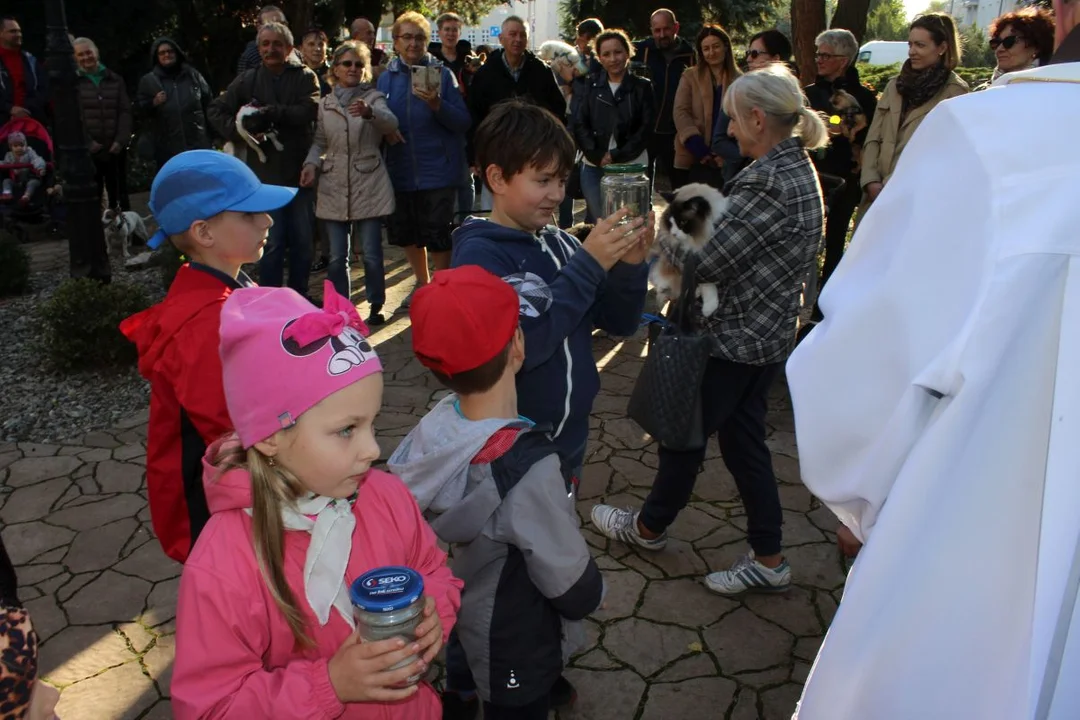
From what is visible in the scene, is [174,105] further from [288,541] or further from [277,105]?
[288,541]

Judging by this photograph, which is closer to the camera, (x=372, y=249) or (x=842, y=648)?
(x=842, y=648)

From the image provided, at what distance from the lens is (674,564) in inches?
141

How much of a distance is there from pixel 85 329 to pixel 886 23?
8569 centimetres

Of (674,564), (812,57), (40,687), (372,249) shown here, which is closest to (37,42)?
(372,249)

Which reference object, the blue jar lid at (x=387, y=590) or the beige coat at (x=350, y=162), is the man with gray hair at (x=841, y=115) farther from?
the blue jar lid at (x=387, y=590)

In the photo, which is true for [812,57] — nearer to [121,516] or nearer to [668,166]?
[668,166]

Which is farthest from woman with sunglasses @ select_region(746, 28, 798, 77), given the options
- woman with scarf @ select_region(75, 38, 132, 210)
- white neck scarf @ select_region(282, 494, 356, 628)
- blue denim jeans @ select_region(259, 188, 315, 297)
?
woman with scarf @ select_region(75, 38, 132, 210)

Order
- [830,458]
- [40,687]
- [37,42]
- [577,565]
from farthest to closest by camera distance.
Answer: [37,42] < [577,565] < [830,458] < [40,687]

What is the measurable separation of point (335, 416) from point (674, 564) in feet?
7.68

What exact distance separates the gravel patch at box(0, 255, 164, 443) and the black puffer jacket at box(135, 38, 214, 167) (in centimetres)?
280

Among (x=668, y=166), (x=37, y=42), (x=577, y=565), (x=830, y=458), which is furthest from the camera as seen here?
(x=37, y=42)

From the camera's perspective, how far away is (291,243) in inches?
247

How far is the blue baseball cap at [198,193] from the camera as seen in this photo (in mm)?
2516

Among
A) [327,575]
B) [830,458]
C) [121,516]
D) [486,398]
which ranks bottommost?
[121,516]
